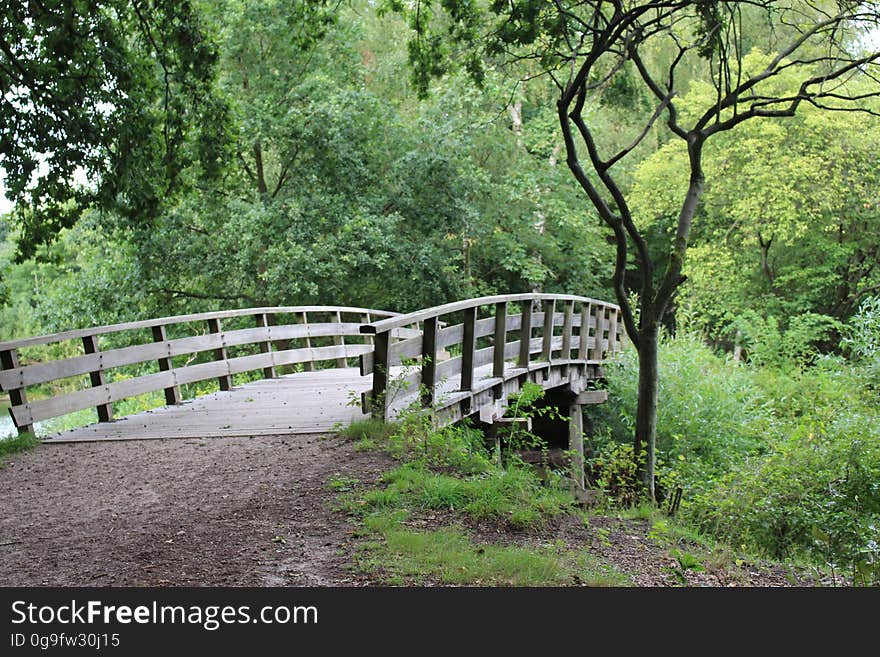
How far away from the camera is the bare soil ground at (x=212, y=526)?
4.80 m

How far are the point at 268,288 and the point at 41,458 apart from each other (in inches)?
481

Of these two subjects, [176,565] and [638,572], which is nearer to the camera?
[176,565]

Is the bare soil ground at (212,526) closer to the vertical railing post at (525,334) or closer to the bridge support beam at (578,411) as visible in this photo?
the vertical railing post at (525,334)

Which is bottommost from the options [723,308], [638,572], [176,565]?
[723,308]

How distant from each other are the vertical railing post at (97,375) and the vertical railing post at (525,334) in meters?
5.41

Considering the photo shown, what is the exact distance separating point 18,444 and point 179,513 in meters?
3.35

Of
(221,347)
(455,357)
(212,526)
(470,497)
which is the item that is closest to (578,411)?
(455,357)

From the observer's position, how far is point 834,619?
12.6 feet

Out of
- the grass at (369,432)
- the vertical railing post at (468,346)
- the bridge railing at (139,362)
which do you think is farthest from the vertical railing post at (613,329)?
the grass at (369,432)

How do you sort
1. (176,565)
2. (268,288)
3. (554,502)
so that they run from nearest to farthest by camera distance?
(176,565) → (554,502) → (268,288)

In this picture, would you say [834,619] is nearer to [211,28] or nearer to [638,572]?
[638,572]

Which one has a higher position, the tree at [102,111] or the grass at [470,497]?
the tree at [102,111]

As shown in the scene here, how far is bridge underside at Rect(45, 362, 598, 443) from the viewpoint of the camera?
893 centimetres

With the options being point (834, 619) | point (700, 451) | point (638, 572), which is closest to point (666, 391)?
point (700, 451)
